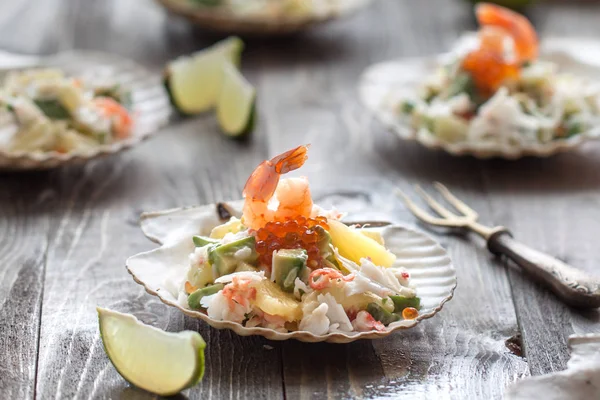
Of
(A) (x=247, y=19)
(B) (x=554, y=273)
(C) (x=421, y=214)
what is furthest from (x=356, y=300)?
(A) (x=247, y=19)

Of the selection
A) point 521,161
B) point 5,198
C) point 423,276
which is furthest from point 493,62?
point 5,198

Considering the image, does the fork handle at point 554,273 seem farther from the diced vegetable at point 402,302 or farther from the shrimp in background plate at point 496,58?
the shrimp in background plate at point 496,58

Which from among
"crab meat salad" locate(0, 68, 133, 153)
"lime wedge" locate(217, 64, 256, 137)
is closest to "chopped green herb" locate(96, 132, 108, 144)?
"crab meat salad" locate(0, 68, 133, 153)

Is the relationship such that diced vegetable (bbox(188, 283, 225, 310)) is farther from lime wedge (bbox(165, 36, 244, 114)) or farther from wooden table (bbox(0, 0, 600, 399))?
lime wedge (bbox(165, 36, 244, 114))

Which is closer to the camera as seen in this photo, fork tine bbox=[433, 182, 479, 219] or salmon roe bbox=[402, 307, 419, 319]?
salmon roe bbox=[402, 307, 419, 319]

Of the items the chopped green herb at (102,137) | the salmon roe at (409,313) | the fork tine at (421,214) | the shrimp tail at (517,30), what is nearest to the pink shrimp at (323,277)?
the salmon roe at (409,313)

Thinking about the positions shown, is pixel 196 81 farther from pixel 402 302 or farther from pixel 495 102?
pixel 402 302
